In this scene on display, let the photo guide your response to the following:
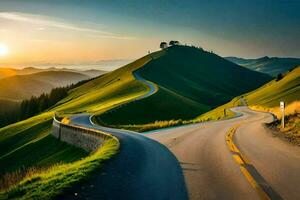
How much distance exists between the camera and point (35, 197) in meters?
9.59

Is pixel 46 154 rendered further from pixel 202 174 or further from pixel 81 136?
pixel 202 174

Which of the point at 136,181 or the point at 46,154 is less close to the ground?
the point at 136,181

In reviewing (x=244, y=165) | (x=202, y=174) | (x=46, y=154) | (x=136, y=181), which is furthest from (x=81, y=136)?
(x=202, y=174)

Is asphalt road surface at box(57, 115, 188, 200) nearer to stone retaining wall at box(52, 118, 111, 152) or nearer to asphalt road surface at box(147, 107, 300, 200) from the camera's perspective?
asphalt road surface at box(147, 107, 300, 200)

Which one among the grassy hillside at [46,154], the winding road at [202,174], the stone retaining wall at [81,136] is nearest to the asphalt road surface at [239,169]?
the winding road at [202,174]

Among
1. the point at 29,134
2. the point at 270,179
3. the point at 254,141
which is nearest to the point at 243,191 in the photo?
the point at 270,179

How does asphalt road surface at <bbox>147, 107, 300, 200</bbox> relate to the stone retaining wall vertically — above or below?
above

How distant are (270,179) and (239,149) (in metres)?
5.96

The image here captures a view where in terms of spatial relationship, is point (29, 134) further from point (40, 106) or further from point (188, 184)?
point (40, 106)

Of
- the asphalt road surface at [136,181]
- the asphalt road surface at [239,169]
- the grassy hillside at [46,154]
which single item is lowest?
the grassy hillside at [46,154]

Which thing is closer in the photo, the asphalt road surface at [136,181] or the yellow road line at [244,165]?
the yellow road line at [244,165]

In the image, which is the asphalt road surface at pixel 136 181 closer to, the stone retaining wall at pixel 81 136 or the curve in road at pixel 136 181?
the curve in road at pixel 136 181

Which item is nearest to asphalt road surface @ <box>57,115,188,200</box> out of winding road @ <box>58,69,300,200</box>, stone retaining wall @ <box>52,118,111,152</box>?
winding road @ <box>58,69,300,200</box>

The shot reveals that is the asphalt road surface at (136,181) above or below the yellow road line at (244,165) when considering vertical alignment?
below
